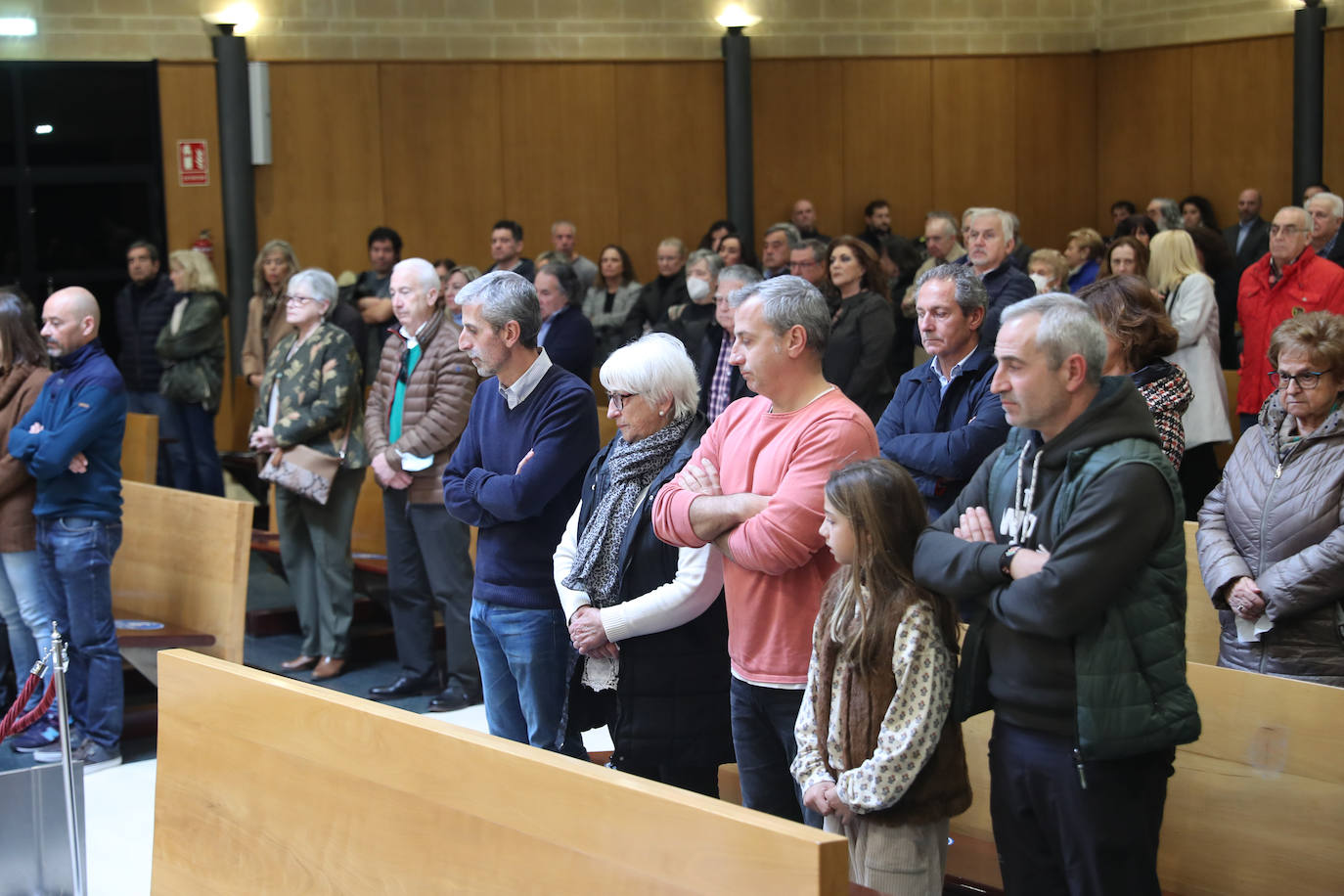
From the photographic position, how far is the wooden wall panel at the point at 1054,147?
13039mm

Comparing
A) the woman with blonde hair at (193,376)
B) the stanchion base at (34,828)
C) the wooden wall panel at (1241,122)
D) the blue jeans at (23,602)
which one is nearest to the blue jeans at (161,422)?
the woman with blonde hair at (193,376)

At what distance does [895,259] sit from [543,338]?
517 centimetres

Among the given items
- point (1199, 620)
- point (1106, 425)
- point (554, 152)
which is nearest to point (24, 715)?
point (1106, 425)

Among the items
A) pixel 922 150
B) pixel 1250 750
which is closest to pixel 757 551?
pixel 1250 750

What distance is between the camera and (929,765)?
2566mm

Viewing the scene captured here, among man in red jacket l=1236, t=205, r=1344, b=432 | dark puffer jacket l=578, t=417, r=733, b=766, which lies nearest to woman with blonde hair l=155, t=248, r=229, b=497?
man in red jacket l=1236, t=205, r=1344, b=432

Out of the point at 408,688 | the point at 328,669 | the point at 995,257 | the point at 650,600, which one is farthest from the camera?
the point at 328,669

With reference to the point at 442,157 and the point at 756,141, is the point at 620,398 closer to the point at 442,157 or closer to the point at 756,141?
the point at 442,157

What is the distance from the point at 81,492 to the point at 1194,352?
163 inches

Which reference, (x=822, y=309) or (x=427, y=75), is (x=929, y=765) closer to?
(x=822, y=309)

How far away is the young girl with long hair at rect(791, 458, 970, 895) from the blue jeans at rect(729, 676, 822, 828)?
37 cm

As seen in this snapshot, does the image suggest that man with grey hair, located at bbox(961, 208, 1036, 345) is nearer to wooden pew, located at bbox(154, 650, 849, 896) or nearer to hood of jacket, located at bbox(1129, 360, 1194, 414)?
hood of jacket, located at bbox(1129, 360, 1194, 414)

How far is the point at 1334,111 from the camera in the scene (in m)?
11.5

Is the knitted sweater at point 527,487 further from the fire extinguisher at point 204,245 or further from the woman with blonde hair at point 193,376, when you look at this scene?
the fire extinguisher at point 204,245
